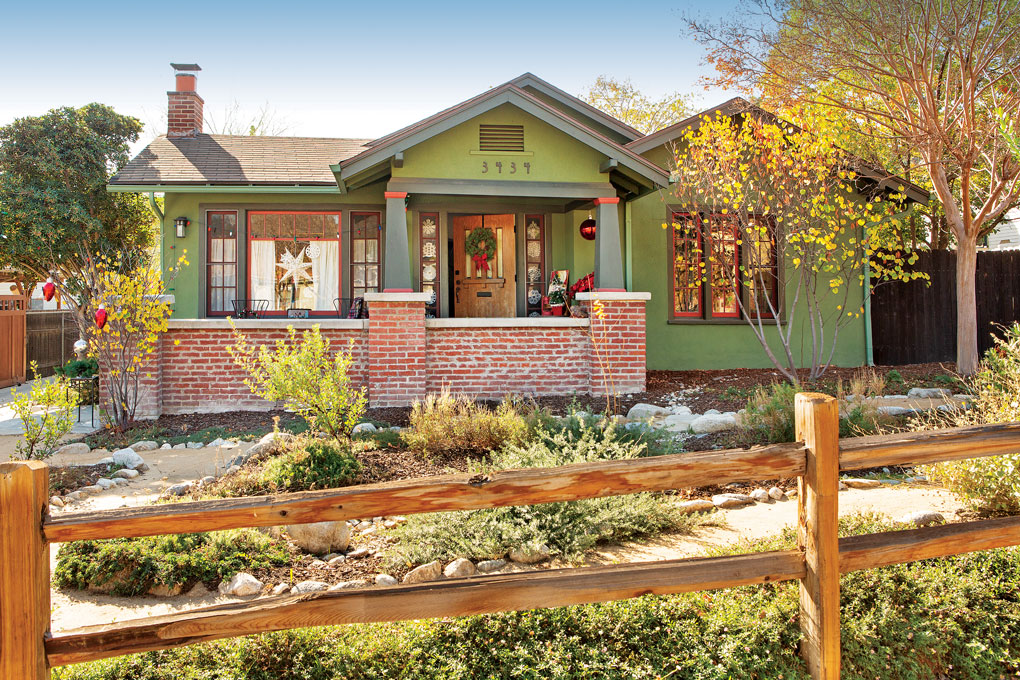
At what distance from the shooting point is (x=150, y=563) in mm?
4172

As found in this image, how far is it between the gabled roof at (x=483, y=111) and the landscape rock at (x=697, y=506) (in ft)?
19.5

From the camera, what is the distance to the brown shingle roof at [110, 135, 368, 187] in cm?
1154

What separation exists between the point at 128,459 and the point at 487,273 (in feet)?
23.3

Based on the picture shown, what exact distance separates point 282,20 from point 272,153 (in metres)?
3.37

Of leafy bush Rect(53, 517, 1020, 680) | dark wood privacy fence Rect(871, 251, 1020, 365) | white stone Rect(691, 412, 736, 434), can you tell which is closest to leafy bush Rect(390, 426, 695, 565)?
leafy bush Rect(53, 517, 1020, 680)

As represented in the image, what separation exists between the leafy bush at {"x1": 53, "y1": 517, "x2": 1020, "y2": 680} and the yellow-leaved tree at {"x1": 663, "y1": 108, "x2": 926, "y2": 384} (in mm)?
6301

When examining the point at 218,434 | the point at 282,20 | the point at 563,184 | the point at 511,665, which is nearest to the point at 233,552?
the point at 511,665

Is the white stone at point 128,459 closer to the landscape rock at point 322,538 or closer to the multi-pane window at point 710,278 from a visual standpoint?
Answer: the landscape rock at point 322,538

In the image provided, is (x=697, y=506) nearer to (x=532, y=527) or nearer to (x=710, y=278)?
(x=532, y=527)

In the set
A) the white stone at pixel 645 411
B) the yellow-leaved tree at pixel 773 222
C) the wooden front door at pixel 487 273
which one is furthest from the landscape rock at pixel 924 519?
the wooden front door at pixel 487 273

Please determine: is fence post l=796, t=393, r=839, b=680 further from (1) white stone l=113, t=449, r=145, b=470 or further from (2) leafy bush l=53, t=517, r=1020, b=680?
(1) white stone l=113, t=449, r=145, b=470

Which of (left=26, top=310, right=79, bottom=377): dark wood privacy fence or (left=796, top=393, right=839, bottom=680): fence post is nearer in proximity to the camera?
(left=796, top=393, right=839, bottom=680): fence post

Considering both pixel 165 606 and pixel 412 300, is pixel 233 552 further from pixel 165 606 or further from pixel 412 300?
pixel 412 300

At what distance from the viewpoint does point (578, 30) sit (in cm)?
1135
